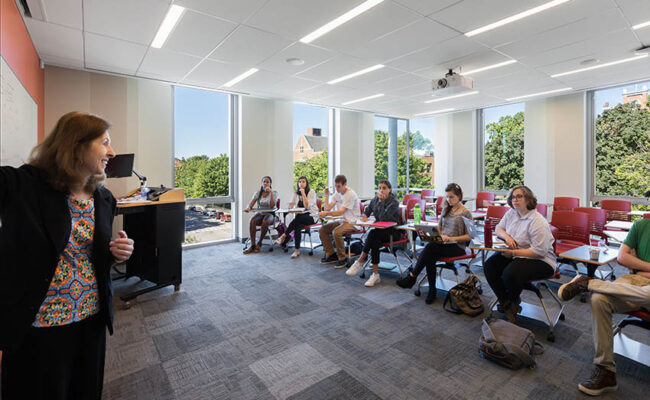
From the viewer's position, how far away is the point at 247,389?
2252mm

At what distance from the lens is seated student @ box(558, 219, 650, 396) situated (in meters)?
2.19

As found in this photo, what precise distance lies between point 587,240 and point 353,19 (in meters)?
3.94

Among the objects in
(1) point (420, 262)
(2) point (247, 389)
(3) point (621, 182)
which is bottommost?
(2) point (247, 389)

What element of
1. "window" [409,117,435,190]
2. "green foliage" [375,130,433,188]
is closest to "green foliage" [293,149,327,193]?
"green foliage" [375,130,433,188]

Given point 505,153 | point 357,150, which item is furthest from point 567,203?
point 357,150

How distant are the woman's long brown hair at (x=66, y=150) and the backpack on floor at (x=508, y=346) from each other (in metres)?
2.85

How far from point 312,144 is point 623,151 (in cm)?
684

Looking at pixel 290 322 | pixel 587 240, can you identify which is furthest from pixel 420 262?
pixel 587 240

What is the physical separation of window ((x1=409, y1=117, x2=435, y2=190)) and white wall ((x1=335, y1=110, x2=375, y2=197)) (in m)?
1.78

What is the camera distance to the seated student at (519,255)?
301 cm

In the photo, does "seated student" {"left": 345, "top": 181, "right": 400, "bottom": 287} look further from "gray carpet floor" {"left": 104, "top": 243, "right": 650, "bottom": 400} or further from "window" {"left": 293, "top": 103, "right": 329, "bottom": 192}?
"window" {"left": 293, "top": 103, "right": 329, "bottom": 192}

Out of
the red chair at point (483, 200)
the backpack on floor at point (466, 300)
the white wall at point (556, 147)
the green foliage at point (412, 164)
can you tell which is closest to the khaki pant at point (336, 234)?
the backpack on floor at point (466, 300)

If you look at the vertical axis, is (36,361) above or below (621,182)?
below

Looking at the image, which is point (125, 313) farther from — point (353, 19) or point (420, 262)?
point (353, 19)
